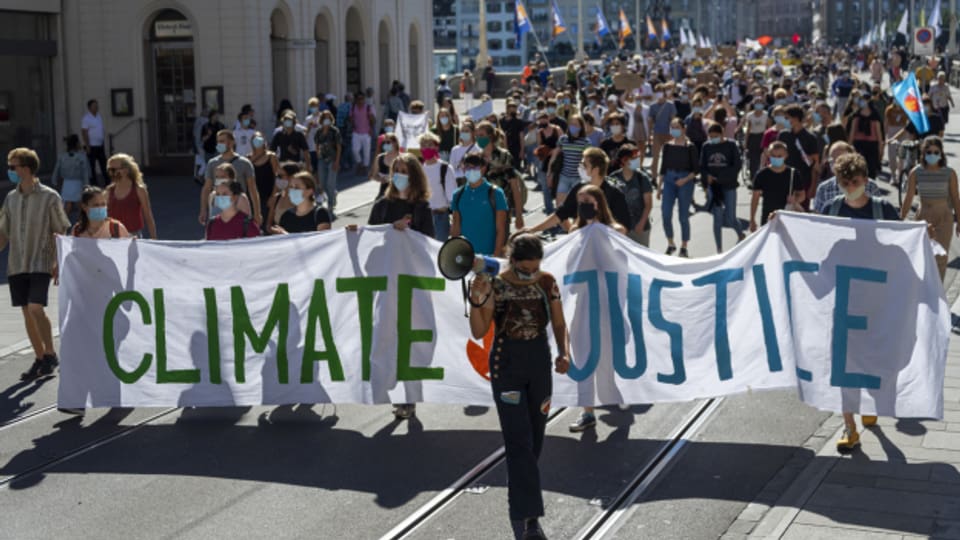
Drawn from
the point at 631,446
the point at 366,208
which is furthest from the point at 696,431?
the point at 366,208

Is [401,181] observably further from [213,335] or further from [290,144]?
[290,144]

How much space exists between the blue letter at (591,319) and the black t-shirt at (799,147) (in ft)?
26.7

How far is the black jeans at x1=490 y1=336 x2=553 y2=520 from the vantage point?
7723 mm

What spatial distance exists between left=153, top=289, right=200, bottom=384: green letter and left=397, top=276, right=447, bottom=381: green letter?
146cm

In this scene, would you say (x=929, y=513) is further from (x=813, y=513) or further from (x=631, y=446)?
(x=631, y=446)

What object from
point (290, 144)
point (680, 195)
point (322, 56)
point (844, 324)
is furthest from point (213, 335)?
point (322, 56)

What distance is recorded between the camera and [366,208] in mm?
25891

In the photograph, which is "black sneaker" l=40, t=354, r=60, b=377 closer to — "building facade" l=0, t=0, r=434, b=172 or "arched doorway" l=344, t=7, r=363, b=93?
"building facade" l=0, t=0, r=434, b=172

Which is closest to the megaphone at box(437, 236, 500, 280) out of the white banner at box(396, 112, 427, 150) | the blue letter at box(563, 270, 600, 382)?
the blue letter at box(563, 270, 600, 382)

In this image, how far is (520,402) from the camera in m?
7.78

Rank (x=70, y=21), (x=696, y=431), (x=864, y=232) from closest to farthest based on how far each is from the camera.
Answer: (x=864, y=232) → (x=696, y=431) → (x=70, y=21)

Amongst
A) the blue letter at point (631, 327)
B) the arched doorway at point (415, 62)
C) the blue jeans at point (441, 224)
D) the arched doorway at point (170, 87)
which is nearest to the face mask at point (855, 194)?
the blue letter at point (631, 327)

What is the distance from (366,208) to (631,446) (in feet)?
54.3

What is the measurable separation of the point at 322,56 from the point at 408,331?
31.2 m
